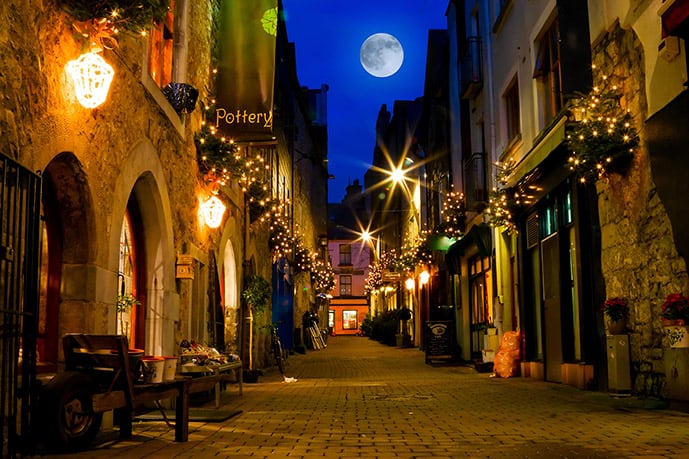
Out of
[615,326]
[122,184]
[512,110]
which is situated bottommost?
[615,326]

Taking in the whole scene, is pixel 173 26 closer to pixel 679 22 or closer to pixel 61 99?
pixel 61 99

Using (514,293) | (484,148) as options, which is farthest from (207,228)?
(484,148)

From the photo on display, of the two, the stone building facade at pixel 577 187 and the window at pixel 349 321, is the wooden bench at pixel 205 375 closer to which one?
the stone building facade at pixel 577 187

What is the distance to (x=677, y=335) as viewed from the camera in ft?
25.1

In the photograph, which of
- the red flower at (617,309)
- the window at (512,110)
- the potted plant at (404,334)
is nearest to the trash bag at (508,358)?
the window at (512,110)

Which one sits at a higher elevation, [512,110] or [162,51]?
[512,110]

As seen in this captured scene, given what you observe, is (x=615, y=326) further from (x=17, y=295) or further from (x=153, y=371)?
(x=17, y=295)

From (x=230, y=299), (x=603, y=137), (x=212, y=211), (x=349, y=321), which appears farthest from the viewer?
(x=349, y=321)

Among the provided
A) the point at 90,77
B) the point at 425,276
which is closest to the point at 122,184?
the point at 90,77

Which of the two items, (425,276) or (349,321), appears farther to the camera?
(349,321)

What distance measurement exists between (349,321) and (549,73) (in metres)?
62.7

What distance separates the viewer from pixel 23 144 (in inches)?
213

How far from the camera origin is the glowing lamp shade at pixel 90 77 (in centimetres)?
629

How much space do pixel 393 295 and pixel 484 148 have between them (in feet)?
96.0
